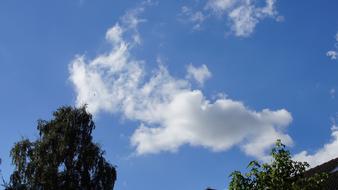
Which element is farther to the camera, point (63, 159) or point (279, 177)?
point (63, 159)

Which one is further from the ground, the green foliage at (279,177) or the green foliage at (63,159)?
the green foliage at (63,159)

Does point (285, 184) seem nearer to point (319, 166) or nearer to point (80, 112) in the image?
point (319, 166)

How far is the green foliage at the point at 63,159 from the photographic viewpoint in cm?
3288

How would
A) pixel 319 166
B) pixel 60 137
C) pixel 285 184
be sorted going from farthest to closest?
1. pixel 60 137
2. pixel 319 166
3. pixel 285 184

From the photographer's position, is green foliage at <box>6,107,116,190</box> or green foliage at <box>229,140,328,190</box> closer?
green foliage at <box>229,140,328,190</box>

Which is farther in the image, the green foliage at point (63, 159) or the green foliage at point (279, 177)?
the green foliage at point (63, 159)

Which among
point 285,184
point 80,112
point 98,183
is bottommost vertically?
point 285,184

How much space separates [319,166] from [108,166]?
13.6 m

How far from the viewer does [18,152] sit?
114 ft

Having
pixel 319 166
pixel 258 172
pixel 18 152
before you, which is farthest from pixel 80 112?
pixel 258 172

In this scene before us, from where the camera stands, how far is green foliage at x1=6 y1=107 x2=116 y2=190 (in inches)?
1294

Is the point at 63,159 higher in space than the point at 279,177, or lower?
higher

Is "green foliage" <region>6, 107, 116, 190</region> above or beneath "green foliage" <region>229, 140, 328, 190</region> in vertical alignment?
above

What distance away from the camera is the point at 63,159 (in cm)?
3412
